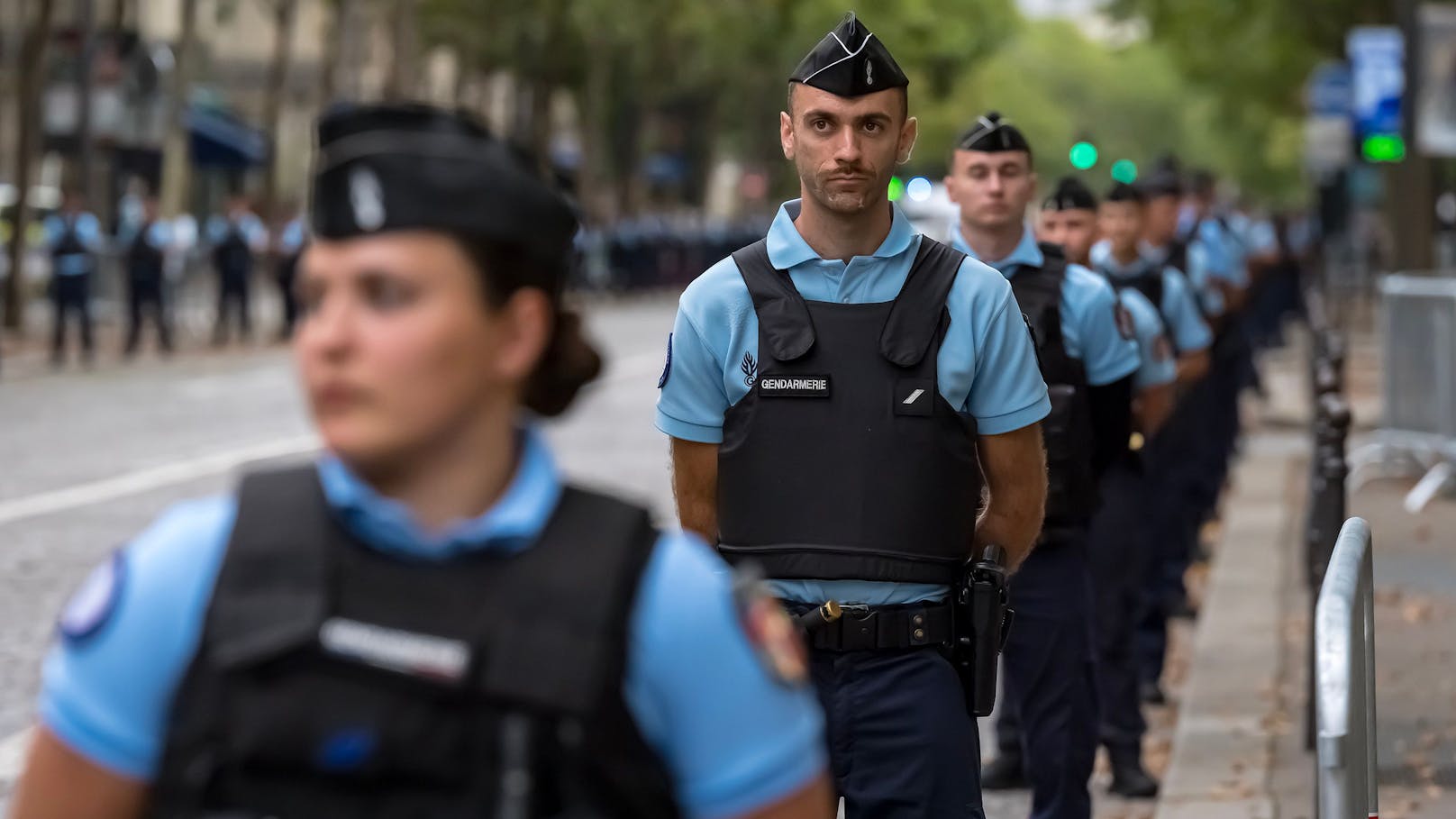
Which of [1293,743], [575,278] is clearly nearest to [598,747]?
[575,278]

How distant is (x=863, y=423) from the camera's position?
4902 mm

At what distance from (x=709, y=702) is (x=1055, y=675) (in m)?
4.08

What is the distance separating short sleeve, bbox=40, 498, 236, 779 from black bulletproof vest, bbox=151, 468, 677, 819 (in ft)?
0.06

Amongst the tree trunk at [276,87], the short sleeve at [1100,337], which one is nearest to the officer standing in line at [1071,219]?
the short sleeve at [1100,337]

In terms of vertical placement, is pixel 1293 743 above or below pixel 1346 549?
below

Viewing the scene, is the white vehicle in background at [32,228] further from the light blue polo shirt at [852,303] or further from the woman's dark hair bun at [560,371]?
the woman's dark hair bun at [560,371]

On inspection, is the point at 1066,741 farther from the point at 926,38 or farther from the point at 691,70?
the point at 691,70

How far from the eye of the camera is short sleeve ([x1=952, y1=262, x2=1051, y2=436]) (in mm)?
5004

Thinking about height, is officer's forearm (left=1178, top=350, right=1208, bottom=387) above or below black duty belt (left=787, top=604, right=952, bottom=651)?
above

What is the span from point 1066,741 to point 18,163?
2921 cm

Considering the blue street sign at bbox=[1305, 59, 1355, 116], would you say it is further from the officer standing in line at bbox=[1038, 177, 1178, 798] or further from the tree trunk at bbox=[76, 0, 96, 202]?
the officer standing in line at bbox=[1038, 177, 1178, 798]

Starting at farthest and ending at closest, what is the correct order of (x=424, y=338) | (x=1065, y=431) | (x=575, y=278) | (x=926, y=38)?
(x=926, y=38), (x=1065, y=431), (x=575, y=278), (x=424, y=338)

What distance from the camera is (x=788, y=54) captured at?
68.6 metres

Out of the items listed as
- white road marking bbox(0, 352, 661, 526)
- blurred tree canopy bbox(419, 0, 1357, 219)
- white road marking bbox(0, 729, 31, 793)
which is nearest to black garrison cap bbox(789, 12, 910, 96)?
white road marking bbox(0, 729, 31, 793)
